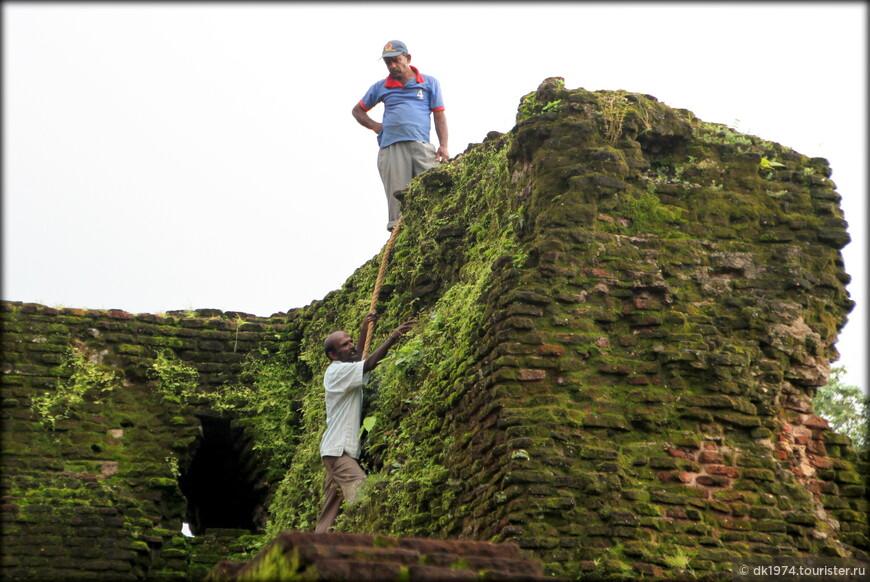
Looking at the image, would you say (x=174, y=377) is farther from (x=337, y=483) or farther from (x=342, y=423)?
(x=337, y=483)

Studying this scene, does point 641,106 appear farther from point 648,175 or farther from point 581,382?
point 581,382

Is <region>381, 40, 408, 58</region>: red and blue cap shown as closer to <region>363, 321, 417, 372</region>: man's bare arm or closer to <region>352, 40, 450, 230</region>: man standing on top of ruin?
<region>352, 40, 450, 230</region>: man standing on top of ruin

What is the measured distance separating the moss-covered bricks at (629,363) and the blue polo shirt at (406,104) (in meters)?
2.81

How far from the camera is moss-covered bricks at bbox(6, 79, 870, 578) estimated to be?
8.45m

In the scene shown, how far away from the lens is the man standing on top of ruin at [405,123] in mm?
13453

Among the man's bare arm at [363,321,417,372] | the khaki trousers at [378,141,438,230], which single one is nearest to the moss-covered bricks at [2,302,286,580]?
the khaki trousers at [378,141,438,230]

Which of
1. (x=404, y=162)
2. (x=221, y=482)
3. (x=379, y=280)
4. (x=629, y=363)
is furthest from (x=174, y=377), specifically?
(x=629, y=363)

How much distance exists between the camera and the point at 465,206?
37.1 ft

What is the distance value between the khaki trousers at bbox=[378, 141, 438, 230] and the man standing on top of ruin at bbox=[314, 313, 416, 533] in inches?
97.2

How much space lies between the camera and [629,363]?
29.6 feet

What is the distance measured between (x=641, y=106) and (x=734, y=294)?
151 cm

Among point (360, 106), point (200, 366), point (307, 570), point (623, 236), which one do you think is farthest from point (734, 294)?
point (200, 366)

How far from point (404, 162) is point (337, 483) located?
3.67 metres

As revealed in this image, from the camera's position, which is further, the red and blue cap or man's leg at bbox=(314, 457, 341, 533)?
the red and blue cap
